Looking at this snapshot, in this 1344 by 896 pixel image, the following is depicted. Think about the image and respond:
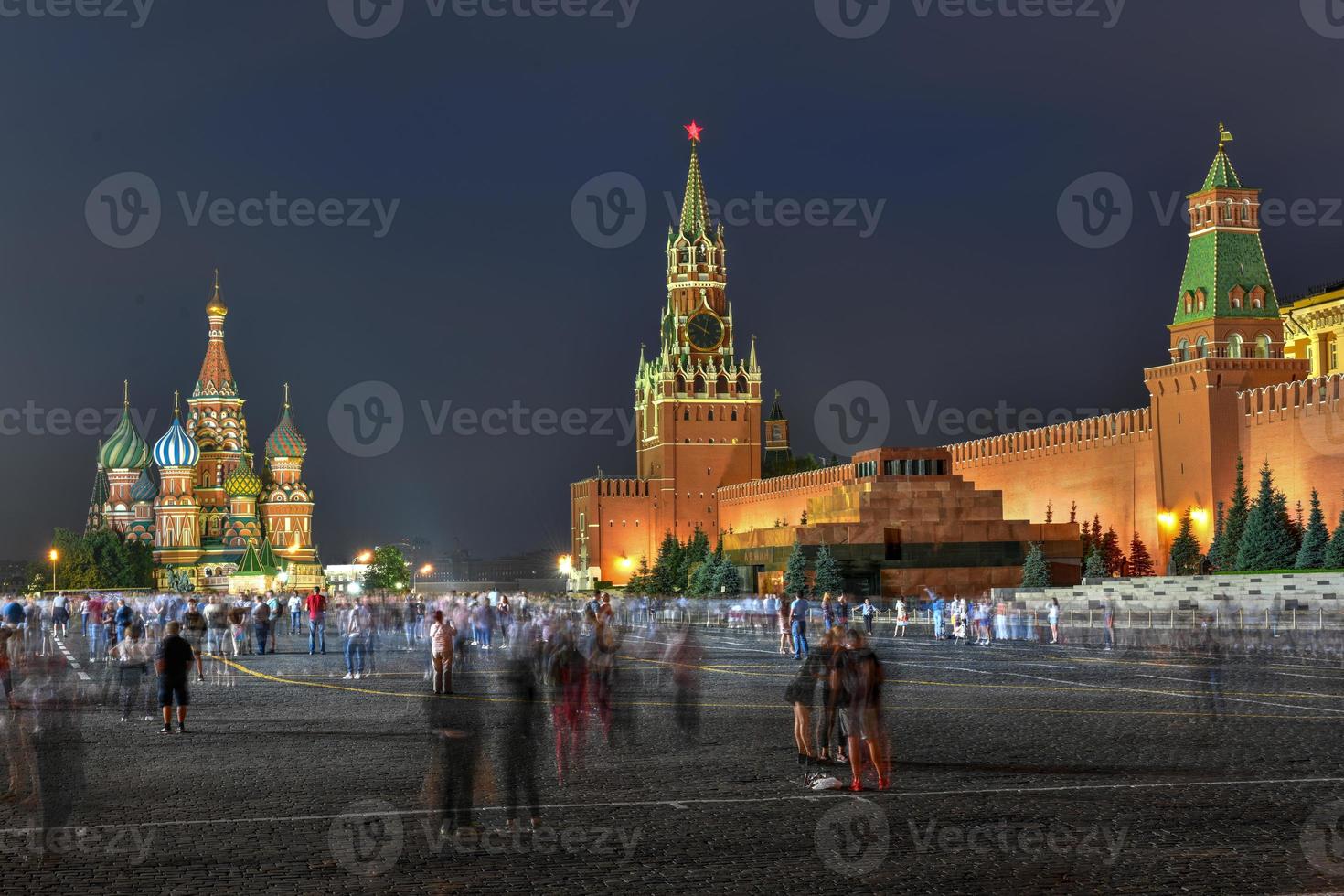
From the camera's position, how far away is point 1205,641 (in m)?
25.2

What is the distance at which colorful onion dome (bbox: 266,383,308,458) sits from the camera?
94.1m

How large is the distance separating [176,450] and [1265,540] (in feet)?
218

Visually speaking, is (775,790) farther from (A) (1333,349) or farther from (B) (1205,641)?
(A) (1333,349)

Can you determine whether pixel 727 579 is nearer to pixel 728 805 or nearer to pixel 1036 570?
pixel 1036 570

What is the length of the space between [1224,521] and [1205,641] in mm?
13618

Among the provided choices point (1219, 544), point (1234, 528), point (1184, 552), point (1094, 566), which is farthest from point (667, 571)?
point (1234, 528)

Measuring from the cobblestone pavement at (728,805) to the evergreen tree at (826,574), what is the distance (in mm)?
31781

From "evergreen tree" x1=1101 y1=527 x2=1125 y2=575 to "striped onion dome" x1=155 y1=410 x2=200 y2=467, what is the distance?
56759mm

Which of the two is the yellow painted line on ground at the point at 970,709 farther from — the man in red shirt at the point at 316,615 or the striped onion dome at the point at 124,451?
the striped onion dome at the point at 124,451

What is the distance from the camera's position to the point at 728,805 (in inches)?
355

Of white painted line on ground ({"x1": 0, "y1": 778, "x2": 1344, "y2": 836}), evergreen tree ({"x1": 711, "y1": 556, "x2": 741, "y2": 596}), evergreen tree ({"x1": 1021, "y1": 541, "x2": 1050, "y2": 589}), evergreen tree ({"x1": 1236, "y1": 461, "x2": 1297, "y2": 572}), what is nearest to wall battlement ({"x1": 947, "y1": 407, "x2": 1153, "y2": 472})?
evergreen tree ({"x1": 1021, "y1": 541, "x2": 1050, "y2": 589})

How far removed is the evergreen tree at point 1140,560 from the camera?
43.4 m

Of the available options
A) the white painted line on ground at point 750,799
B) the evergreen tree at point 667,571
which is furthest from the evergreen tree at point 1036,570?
the white painted line on ground at point 750,799

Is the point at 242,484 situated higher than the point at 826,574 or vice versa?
the point at 242,484
